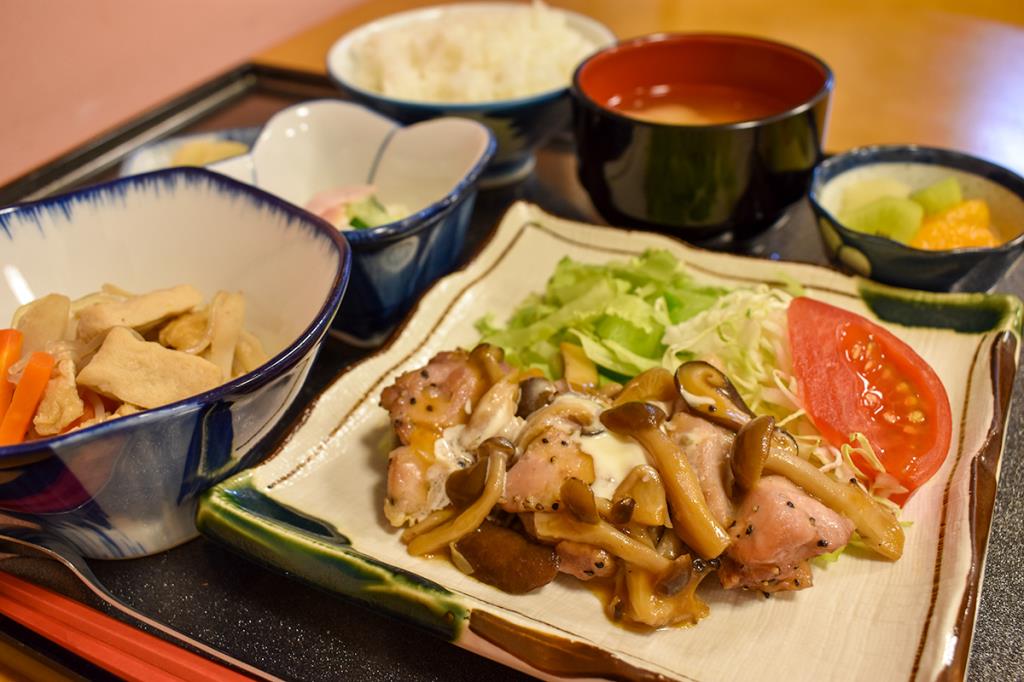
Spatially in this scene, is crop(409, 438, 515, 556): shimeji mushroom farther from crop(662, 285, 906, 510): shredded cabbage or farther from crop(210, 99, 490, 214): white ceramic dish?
crop(210, 99, 490, 214): white ceramic dish

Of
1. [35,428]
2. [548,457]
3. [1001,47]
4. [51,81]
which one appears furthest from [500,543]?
[1001,47]

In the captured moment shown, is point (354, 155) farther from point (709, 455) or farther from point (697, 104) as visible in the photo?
point (709, 455)

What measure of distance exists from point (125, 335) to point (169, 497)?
0.35 m

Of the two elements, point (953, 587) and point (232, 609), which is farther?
point (232, 609)

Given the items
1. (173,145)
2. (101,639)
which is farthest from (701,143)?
(101,639)

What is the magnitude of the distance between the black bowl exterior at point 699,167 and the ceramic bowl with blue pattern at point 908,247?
119mm

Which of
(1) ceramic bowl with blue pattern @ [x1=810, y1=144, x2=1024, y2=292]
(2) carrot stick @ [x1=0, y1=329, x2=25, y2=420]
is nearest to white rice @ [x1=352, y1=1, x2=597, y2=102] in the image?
(1) ceramic bowl with blue pattern @ [x1=810, y1=144, x2=1024, y2=292]

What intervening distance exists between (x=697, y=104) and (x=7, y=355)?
2.22 metres

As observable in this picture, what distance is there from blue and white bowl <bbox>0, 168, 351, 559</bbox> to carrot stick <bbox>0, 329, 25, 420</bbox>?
0.21 metres

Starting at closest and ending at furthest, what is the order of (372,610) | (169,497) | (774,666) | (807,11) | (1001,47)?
(774,666) → (372,610) → (169,497) → (1001,47) → (807,11)

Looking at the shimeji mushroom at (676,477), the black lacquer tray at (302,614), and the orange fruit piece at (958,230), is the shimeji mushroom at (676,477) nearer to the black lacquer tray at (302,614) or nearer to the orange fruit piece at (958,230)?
the black lacquer tray at (302,614)

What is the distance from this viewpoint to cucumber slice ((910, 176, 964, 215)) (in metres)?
2.37

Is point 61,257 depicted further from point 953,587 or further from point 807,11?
point 807,11

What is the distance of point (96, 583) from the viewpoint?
162 centimetres
